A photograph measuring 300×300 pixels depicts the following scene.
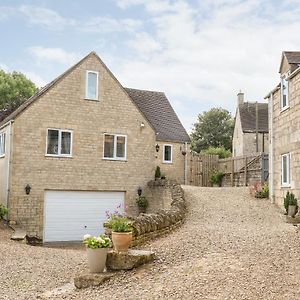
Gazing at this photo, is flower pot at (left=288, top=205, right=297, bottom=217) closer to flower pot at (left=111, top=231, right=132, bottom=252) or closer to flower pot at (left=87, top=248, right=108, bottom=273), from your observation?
flower pot at (left=111, top=231, right=132, bottom=252)

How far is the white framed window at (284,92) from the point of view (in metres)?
17.7

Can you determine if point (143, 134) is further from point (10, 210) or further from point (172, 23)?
point (172, 23)

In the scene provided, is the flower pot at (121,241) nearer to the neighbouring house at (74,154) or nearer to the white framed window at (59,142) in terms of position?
the neighbouring house at (74,154)

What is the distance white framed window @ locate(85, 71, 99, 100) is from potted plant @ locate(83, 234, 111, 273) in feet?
46.8

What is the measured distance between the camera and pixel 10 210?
796 inches

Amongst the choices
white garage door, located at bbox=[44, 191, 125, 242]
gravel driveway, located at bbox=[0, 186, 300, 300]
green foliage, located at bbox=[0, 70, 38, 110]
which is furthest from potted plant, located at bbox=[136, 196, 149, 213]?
green foliage, located at bbox=[0, 70, 38, 110]

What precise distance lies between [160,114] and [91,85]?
10134 mm

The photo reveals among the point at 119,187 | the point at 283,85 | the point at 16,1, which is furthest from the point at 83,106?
the point at 283,85

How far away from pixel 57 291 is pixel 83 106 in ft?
48.0

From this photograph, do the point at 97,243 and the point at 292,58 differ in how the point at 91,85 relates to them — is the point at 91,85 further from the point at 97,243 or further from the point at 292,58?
the point at 97,243

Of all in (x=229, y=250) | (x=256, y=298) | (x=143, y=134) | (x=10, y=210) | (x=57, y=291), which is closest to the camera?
(x=256, y=298)

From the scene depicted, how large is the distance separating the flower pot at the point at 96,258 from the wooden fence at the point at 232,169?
1578 cm

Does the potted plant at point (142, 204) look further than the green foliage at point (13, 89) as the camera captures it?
No

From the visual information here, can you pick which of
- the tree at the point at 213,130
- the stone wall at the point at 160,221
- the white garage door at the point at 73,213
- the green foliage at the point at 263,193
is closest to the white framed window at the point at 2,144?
the white garage door at the point at 73,213
